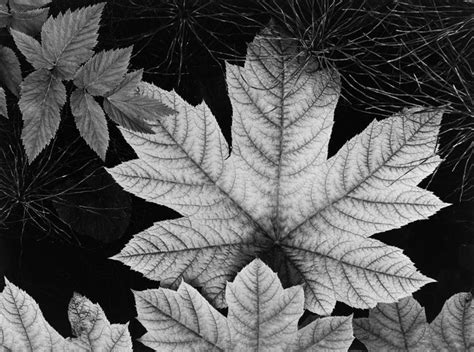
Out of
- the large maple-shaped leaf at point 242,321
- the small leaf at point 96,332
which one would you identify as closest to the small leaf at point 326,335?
the large maple-shaped leaf at point 242,321

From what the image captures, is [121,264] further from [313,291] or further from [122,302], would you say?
[313,291]

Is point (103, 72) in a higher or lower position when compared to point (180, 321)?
higher

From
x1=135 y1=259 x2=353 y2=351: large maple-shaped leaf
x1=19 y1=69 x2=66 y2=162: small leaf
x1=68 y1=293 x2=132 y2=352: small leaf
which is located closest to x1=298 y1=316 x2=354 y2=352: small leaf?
x1=135 y1=259 x2=353 y2=351: large maple-shaped leaf

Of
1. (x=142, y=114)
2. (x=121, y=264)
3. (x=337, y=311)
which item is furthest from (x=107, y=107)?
(x=337, y=311)

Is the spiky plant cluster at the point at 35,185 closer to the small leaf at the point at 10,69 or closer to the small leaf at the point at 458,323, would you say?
the small leaf at the point at 10,69

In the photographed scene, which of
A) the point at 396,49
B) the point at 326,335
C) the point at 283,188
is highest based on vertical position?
the point at 396,49

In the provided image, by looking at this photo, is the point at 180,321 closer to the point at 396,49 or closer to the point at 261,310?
the point at 261,310

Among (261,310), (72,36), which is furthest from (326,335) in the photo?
(72,36)
